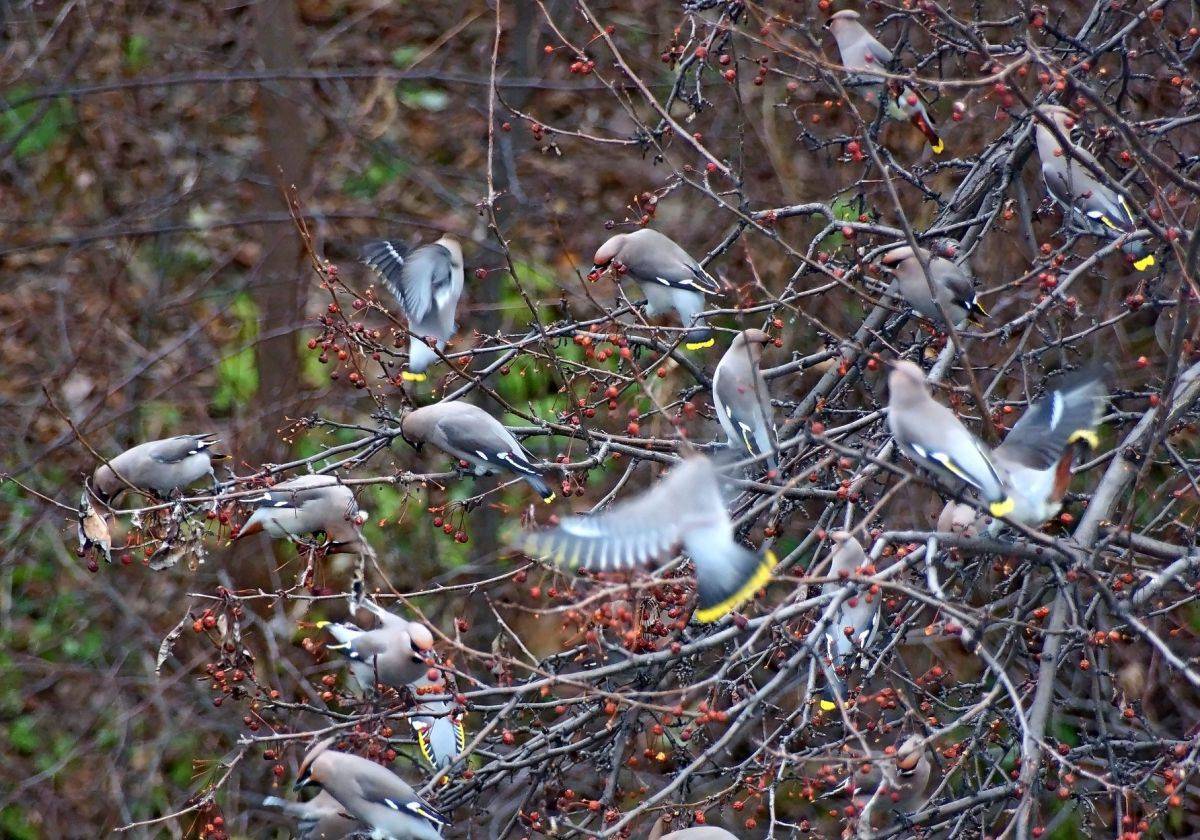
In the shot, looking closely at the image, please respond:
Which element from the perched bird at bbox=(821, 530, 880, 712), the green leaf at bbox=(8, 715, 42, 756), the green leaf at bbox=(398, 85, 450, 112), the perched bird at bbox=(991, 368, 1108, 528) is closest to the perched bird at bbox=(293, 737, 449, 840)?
the perched bird at bbox=(821, 530, 880, 712)

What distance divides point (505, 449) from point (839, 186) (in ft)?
10.3

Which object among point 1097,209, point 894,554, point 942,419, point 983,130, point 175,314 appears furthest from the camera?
point 175,314

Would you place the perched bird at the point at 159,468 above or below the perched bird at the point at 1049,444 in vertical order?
below

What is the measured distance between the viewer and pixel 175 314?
9875 millimetres

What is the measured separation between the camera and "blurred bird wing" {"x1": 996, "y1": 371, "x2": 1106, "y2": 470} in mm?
3895

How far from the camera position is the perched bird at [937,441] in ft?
12.2

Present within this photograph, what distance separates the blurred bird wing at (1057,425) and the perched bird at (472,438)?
1.64 meters

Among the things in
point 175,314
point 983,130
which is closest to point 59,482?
point 175,314

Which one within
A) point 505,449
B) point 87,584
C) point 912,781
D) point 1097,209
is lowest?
point 87,584

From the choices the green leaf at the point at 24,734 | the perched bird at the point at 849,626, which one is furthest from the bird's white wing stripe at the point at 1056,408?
the green leaf at the point at 24,734

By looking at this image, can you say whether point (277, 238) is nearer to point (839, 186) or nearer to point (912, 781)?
point (839, 186)

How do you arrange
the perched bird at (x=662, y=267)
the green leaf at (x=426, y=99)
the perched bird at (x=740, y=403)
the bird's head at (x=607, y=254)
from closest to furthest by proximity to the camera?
the perched bird at (x=740, y=403), the bird's head at (x=607, y=254), the perched bird at (x=662, y=267), the green leaf at (x=426, y=99)

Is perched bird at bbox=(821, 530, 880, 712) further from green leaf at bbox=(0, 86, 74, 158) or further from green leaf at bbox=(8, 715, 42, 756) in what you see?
green leaf at bbox=(0, 86, 74, 158)

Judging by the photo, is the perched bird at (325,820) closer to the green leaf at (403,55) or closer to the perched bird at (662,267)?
the perched bird at (662,267)
